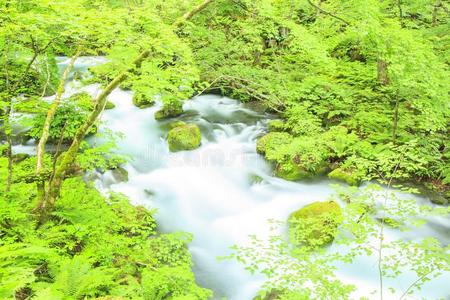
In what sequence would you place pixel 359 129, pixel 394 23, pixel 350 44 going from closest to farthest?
1. pixel 394 23
2. pixel 359 129
3. pixel 350 44

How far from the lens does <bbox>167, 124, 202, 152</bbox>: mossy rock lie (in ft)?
37.3

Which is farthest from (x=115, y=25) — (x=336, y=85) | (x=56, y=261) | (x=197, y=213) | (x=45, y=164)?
(x=336, y=85)

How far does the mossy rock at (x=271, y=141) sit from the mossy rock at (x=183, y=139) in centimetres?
208

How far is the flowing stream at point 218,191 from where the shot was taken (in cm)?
734

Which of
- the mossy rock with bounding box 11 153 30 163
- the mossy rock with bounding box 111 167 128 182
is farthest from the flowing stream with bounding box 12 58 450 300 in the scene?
the mossy rock with bounding box 11 153 30 163

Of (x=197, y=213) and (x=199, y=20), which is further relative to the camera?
(x=199, y=20)

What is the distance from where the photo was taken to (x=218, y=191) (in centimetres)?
1002

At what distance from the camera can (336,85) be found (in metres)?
12.2

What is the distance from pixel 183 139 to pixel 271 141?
290 cm

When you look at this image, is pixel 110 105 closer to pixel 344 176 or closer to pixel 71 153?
pixel 71 153

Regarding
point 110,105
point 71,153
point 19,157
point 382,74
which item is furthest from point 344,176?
point 110,105

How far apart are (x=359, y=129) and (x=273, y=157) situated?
10.8 feet

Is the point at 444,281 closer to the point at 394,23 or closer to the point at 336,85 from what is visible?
the point at 394,23

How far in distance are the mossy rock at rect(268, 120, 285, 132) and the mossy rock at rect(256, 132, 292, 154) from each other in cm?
58
